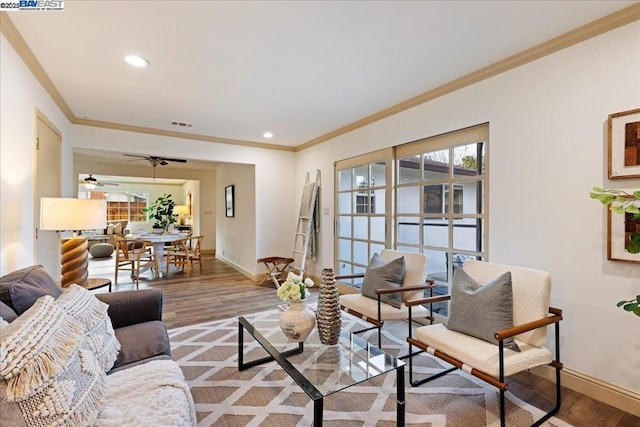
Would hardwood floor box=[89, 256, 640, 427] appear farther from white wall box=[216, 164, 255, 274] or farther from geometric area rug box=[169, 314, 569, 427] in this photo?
white wall box=[216, 164, 255, 274]

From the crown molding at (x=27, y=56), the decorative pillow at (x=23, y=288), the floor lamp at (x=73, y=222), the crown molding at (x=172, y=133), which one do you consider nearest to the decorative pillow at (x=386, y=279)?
the decorative pillow at (x=23, y=288)

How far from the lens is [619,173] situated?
1915 mm

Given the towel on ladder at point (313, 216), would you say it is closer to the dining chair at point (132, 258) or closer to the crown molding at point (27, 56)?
the dining chair at point (132, 258)

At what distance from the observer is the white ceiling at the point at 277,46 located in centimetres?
189

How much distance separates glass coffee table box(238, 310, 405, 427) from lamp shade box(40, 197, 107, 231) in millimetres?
1854

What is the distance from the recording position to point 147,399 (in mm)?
1274

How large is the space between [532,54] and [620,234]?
4.67ft

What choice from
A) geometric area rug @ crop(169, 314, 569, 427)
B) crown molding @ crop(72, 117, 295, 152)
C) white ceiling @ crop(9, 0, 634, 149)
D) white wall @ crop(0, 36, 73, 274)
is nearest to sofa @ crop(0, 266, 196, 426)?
geometric area rug @ crop(169, 314, 569, 427)

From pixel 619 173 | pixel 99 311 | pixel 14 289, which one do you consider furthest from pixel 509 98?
pixel 14 289

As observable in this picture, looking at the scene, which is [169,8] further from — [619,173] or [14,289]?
[619,173]

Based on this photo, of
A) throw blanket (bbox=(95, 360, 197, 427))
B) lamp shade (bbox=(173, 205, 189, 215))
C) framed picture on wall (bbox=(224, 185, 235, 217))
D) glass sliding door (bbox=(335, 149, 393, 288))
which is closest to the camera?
throw blanket (bbox=(95, 360, 197, 427))

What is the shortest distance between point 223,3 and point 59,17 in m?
1.10

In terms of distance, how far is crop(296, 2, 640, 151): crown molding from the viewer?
6.23 ft

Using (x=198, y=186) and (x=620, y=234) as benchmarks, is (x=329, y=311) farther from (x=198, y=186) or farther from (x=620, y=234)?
(x=198, y=186)
